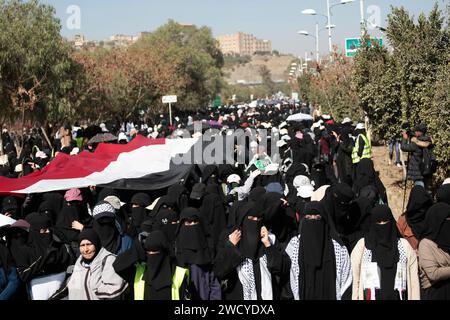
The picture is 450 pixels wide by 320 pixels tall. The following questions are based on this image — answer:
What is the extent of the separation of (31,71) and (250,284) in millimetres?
15657

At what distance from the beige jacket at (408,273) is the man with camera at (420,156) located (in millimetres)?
5872

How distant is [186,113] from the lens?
52.8 meters

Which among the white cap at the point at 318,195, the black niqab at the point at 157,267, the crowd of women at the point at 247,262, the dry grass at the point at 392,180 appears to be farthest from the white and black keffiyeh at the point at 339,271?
the dry grass at the point at 392,180

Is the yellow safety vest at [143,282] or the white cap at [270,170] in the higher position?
the white cap at [270,170]

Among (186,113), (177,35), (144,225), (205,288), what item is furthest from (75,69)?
(177,35)

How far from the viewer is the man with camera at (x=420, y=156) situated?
36.2 feet

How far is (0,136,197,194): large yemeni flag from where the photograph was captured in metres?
10.2

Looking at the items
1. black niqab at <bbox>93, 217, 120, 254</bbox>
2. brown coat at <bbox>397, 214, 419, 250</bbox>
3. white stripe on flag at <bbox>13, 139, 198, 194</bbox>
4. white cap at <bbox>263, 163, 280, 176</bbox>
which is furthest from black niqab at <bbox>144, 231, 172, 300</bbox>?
white cap at <bbox>263, 163, 280, 176</bbox>

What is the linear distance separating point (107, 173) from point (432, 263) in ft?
22.0

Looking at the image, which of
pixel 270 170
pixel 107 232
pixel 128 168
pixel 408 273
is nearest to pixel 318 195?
pixel 408 273

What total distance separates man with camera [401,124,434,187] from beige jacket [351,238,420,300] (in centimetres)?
587

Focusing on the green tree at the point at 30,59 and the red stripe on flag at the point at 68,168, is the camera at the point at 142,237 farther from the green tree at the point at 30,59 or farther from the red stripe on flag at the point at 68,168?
the green tree at the point at 30,59

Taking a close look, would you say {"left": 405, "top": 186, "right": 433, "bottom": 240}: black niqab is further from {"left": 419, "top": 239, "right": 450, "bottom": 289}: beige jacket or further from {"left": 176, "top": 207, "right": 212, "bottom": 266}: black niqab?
{"left": 176, "top": 207, "right": 212, "bottom": 266}: black niqab
